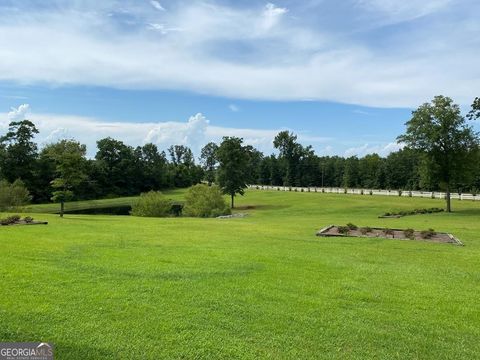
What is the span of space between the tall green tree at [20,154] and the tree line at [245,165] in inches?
6.5

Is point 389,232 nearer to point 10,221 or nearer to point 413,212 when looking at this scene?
point 10,221

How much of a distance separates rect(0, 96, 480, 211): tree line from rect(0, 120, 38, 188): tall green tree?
0.54 ft

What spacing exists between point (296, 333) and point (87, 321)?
9.21 feet

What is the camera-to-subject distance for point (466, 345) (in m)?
5.84

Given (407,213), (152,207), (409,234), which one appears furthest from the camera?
(152,207)

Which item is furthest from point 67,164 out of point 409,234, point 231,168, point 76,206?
point 76,206

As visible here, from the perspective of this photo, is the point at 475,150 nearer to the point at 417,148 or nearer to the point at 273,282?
the point at 417,148

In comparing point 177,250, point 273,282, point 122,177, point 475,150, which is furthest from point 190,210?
point 122,177

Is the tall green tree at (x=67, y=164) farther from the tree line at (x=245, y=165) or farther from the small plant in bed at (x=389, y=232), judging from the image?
the small plant in bed at (x=389, y=232)

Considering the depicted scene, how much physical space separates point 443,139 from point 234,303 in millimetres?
35411

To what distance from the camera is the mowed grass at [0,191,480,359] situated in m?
5.42

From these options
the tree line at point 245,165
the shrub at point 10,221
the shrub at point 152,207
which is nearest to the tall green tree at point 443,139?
the tree line at point 245,165

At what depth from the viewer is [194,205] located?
43250 millimetres

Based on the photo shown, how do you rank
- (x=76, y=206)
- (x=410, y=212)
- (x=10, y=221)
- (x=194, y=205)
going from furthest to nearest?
(x=76, y=206) → (x=194, y=205) → (x=410, y=212) → (x=10, y=221)
